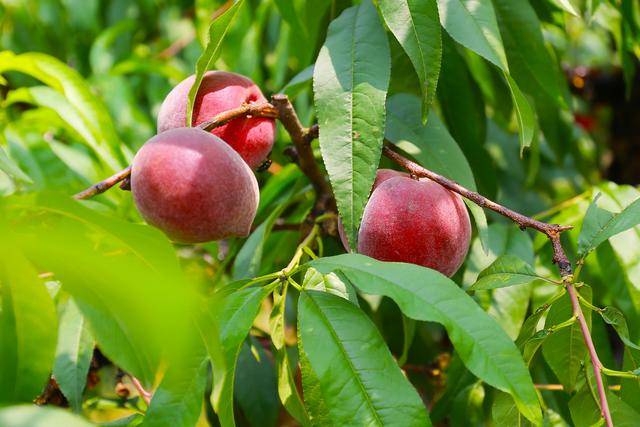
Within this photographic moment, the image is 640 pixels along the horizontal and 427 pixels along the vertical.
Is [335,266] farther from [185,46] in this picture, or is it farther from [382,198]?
[185,46]

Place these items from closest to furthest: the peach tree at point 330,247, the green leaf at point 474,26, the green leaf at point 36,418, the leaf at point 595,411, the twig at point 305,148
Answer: the green leaf at point 36,418 → the peach tree at point 330,247 → the leaf at point 595,411 → the green leaf at point 474,26 → the twig at point 305,148

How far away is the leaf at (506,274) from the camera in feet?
2.85

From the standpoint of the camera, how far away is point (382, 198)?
0.93m

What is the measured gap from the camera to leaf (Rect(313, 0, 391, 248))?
886mm

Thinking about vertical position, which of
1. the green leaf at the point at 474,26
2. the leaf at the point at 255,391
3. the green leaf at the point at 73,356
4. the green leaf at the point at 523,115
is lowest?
the leaf at the point at 255,391

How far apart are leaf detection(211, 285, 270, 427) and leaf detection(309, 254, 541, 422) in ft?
0.42

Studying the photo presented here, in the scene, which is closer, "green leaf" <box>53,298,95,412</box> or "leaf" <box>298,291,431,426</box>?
"leaf" <box>298,291,431,426</box>

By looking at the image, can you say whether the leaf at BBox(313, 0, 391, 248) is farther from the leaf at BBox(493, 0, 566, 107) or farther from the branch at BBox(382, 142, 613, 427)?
the leaf at BBox(493, 0, 566, 107)

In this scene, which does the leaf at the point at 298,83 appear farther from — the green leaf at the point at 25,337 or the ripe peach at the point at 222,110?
the green leaf at the point at 25,337

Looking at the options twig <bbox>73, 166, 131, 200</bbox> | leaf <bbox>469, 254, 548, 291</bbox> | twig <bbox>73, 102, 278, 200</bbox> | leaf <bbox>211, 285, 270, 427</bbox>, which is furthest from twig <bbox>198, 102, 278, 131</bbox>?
leaf <bbox>469, 254, 548, 291</bbox>

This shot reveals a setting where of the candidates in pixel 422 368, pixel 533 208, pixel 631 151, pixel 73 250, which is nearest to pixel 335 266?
pixel 73 250

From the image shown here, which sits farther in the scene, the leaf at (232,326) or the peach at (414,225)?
the peach at (414,225)

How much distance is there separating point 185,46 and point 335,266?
149 centimetres

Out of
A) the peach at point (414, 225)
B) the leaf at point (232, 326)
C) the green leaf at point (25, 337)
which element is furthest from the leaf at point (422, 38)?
the green leaf at point (25, 337)
